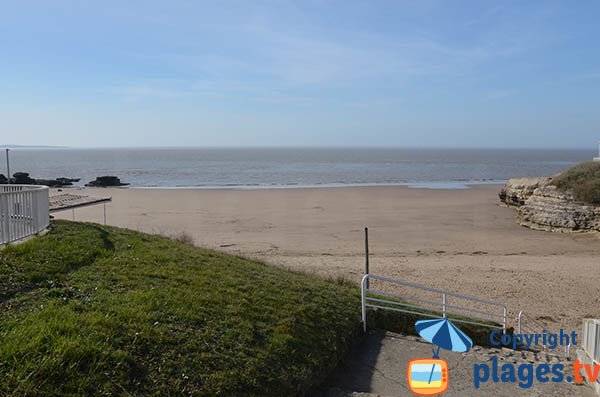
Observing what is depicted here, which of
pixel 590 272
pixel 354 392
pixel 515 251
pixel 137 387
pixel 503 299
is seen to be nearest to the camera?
pixel 137 387

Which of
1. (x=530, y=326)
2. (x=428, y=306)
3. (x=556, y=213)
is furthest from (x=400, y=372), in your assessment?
(x=556, y=213)

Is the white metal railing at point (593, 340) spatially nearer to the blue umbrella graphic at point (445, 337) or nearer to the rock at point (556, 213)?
the blue umbrella graphic at point (445, 337)

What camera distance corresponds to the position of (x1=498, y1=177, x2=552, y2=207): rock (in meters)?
34.3

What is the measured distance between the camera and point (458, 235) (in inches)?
1005

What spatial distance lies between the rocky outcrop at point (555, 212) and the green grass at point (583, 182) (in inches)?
16.3

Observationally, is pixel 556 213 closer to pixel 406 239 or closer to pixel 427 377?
pixel 406 239

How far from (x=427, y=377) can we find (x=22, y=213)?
28.6ft

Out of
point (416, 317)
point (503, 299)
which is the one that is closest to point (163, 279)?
point (416, 317)

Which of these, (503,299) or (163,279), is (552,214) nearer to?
(503,299)

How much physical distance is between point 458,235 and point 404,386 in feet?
65.8

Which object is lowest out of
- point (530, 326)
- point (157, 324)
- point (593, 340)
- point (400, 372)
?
point (530, 326)

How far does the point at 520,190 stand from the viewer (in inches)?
1391

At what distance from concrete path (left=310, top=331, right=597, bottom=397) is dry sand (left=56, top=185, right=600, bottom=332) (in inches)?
213

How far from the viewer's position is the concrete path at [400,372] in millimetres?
6637
